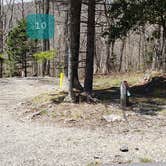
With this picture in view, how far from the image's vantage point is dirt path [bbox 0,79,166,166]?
8523 mm

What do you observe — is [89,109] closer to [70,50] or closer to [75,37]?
[70,50]

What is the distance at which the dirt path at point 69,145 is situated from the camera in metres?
8.52

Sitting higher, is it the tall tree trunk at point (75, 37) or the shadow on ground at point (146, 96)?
the tall tree trunk at point (75, 37)

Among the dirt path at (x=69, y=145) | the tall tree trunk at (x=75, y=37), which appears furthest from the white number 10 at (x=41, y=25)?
the dirt path at (x=69, y=145)

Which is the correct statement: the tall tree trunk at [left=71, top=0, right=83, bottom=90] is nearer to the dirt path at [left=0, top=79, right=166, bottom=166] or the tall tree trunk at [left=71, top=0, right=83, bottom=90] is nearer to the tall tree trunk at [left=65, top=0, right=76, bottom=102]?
the tall tree trunk at [left=65, top=0, right=76, bottom=102]

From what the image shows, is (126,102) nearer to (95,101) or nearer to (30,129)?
(95,101)

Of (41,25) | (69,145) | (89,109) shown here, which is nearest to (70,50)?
(89,109)

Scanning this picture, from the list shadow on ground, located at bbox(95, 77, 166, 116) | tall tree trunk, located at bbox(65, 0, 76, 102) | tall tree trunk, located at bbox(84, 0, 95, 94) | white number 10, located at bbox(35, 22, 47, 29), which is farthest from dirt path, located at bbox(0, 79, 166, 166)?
white number 10, located at bbox(35, 22, 47, 29)

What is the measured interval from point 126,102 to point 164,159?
410cm

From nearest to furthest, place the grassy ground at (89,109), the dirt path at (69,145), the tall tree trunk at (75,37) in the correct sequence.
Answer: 1. the dirt path at (69,145)
2. the grassy ground at (89,109)
3. the tall tree trunk at (75,37)

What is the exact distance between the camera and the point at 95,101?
12750 mm

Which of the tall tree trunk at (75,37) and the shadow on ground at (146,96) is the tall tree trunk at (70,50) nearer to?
the tall tree trunk at (75,37)

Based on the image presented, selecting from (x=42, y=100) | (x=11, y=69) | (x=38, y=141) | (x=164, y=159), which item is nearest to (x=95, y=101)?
(x=42, y=100)

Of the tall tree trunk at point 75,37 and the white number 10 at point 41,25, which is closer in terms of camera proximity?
the tall tree trunk at point 75,37
